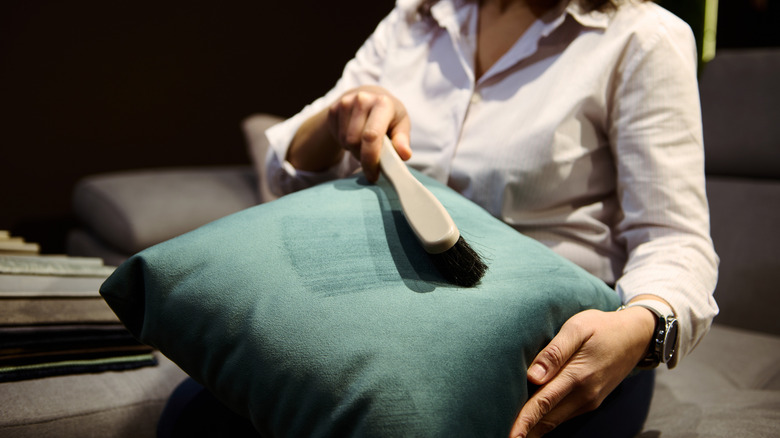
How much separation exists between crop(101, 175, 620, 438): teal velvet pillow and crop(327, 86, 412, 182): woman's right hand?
0.06 meters

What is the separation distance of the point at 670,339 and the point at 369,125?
0.34 metres

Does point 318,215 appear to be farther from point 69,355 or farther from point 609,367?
point 69,355

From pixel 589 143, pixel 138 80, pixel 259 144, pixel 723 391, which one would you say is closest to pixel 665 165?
pixel 589 143

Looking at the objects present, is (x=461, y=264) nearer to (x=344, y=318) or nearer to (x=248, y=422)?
(x=344, y=318)

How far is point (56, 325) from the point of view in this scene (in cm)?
63

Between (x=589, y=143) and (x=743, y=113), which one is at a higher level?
(x=589, y=143)

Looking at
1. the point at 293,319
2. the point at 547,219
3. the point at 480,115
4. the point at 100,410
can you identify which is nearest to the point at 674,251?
the point at 547,219

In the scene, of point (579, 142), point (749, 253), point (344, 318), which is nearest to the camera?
point (344, 318)

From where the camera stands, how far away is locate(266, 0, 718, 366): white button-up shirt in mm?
557

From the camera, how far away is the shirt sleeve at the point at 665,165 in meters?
0.55

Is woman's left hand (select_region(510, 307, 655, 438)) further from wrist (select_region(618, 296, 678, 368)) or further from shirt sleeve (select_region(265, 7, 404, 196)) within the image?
shirt sleeve (select_region(265, 7, 404, 196))

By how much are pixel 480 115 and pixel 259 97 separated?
1.67 metres

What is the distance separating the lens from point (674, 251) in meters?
0.55

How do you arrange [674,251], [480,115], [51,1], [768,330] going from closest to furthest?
[674,251] < [480,115] < [768,330] < [51,1]
